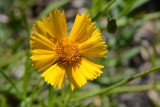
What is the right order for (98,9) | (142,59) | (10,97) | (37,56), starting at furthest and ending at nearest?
(142,59) < (10,97) < (98,9) < (37,56)

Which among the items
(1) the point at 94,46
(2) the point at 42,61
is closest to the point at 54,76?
(2) the point at 42,61

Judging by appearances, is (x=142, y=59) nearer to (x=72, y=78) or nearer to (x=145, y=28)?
(x=145, y=28)

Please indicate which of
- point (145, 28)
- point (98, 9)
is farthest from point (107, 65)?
point (145, 28)

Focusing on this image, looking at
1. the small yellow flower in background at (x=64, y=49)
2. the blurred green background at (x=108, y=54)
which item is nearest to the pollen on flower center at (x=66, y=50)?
the small yellow flower in background at (x=64, y=49)

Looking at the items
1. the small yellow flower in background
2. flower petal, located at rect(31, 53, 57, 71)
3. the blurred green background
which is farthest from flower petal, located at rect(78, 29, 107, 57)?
the blurred green background

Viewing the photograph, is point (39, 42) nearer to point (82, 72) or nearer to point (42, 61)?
point (42, 61)
